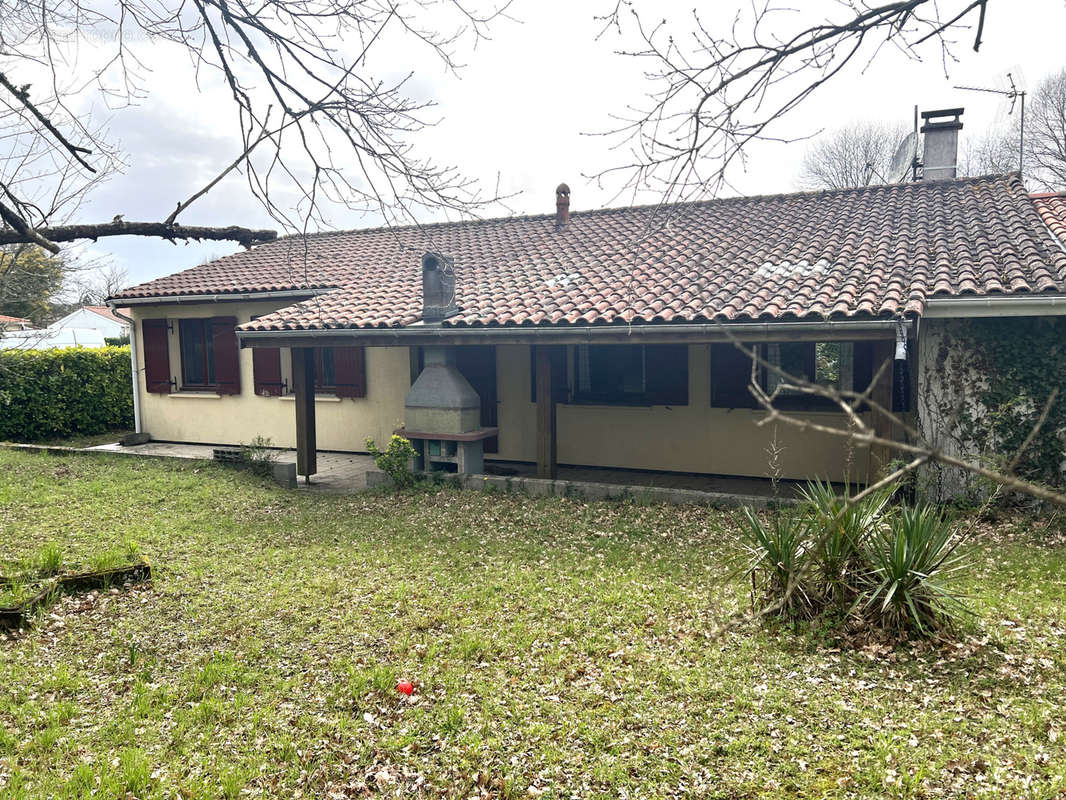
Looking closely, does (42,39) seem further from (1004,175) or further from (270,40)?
(1004,175)

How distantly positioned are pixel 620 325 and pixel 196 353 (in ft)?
32.2

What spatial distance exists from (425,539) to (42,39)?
18.0ft

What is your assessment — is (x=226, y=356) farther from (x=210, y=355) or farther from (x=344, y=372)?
(x=344, y=372)

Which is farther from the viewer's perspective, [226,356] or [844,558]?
[226,356]

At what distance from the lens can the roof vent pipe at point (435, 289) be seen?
9967mm

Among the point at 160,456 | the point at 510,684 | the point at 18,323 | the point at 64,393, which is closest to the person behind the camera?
the point at 510,684

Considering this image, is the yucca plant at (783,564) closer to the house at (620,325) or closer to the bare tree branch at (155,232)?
the house at (620,325)


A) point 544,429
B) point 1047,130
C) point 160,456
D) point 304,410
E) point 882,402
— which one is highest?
point 1047,130

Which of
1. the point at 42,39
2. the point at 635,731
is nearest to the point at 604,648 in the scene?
the point at 635,731

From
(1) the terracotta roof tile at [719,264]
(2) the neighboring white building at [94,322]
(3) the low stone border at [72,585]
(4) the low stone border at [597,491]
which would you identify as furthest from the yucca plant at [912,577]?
(2) the neighboring white building at [94,322]

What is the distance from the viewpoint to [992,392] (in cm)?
831

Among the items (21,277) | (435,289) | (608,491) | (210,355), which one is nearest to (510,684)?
(608,491)

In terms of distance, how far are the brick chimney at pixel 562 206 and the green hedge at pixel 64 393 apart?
1073 cm

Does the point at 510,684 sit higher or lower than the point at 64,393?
lower
